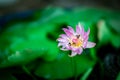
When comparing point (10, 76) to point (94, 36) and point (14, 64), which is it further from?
point (94, 36)

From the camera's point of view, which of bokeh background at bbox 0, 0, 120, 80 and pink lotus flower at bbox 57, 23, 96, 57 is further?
bokeh background at bbox 0, 0, 120, 80

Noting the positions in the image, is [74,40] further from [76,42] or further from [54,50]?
[54,50]

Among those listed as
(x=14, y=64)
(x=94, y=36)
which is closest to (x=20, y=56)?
(x=14, y=64)

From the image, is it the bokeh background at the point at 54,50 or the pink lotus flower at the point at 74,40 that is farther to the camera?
the bokeh background at the point at 54,50

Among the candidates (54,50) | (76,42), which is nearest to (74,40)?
(76,42)

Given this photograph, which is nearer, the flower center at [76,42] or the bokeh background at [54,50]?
the flower center at [76,42]
